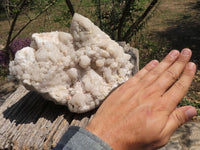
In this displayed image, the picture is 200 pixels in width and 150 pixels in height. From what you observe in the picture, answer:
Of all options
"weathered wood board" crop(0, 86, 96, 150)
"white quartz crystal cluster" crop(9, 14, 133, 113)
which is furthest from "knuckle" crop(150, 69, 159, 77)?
"weathered wood board" crop(0, 86, 96, 150)

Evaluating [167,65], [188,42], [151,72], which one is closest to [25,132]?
[151,72]

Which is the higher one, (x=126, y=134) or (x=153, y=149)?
(x=126, y=134)

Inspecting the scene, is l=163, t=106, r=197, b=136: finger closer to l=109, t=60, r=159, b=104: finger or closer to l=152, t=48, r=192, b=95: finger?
l=152, t=48, r=192, b=95: finger

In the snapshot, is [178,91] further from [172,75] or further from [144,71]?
[144,71]

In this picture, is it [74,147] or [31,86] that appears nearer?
[74,147]

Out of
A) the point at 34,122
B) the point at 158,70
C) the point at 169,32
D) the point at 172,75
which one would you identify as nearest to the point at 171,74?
the point at 172,75

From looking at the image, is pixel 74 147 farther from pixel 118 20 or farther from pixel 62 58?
pixel 118 20

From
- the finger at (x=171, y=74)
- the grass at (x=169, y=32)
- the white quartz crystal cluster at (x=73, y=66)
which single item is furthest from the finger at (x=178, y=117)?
the grass at (x=169, y=32)

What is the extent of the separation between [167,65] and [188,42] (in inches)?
174

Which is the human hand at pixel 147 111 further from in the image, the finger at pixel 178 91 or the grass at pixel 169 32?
the grass at pixel 169 32

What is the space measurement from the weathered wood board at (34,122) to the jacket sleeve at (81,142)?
0.43 m

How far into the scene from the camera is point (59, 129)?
1.85 meters

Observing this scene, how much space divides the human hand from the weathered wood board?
1.45 ft

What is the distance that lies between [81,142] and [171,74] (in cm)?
102
